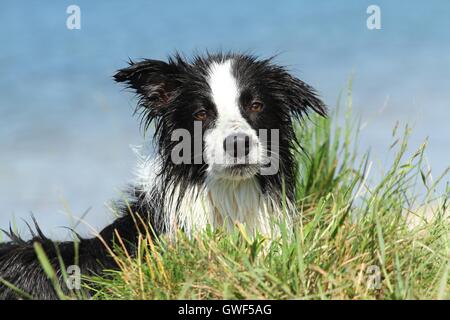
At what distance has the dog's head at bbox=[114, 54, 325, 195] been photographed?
190 inches

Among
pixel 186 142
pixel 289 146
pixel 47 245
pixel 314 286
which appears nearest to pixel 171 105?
pixel 186 142

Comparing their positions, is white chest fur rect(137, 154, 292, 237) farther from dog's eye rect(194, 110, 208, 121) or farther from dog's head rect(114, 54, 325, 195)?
dog's eye rect(194, 110, 208, 121)

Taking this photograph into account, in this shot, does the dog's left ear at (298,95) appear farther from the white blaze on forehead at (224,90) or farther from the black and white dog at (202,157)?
the white blaze on forehead at (224,90)

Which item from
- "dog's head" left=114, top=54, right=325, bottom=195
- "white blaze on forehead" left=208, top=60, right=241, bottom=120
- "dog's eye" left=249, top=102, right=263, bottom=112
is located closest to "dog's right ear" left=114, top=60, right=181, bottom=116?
"dog's head" left=114, top=54, right=325, bottom=195

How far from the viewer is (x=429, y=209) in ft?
17.4

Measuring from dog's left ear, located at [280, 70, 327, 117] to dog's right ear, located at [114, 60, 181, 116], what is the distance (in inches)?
32.8

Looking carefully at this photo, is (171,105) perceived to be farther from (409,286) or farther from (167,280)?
(409,286)

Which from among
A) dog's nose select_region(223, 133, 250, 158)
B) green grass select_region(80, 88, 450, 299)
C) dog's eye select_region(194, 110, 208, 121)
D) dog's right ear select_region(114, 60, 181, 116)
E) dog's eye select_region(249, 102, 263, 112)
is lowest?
green grass select_region(80, 88, 450, 299)

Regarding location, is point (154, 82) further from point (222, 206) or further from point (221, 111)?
point (222, 206)

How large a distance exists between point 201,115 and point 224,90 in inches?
9.5

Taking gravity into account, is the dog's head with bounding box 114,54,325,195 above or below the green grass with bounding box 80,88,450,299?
above

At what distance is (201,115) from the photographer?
5020mm
